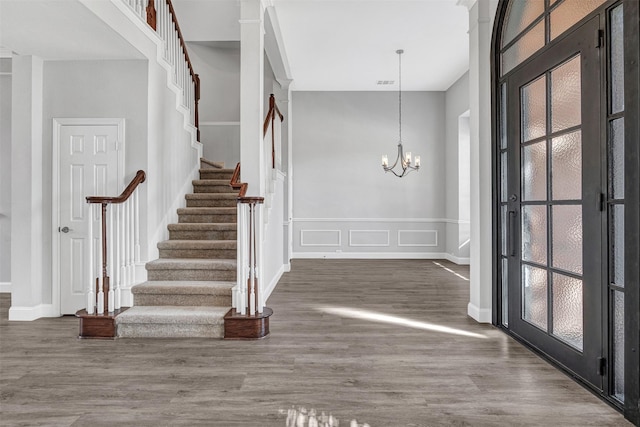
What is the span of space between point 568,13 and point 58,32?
380 centimetres

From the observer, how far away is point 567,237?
2.51 metres

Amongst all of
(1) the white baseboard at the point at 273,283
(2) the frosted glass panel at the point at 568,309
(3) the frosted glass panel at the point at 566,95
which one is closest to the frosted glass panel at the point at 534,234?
(2) the frosted glass panel at the point at 568,309

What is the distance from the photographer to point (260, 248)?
3438 mm

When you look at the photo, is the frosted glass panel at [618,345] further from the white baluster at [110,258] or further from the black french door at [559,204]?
the white baluster at [110,258]

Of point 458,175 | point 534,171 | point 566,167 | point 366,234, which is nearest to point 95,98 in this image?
point 534,171

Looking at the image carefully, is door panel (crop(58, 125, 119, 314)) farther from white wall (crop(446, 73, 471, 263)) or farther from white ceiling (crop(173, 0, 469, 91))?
white wall (crop(446, 73, 471, 263))

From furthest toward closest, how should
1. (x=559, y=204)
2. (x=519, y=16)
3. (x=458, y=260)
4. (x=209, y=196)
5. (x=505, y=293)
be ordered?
(x=458, y=260), (x=209, y=196), (x=505, y=293), (x=519, y=16), (x=559, y=204)

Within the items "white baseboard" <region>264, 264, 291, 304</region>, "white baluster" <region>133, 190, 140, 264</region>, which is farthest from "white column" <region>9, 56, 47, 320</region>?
"white baseboard" <region>264, 264, 291, 304</region>

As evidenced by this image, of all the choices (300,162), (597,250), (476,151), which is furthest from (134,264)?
(300,162)

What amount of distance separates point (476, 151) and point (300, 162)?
484 cm

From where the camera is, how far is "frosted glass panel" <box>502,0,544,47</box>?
2898 mm

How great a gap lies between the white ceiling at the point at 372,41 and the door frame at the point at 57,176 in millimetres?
2254

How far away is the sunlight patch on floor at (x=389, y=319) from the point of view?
3.34 meters

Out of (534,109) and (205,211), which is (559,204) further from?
(205,211)
